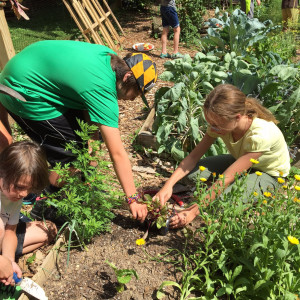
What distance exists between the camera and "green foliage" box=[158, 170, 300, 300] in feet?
5.27

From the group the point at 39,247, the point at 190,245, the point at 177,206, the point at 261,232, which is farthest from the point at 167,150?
the point at 261,232

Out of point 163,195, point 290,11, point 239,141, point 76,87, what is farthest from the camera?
point 290,11

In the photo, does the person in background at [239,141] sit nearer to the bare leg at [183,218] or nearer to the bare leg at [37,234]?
the bare leg at [183,218]

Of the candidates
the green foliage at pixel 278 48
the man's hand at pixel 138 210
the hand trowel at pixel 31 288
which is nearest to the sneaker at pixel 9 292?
the hand trowel at pixel 31 288

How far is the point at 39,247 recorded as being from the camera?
92.5 inches

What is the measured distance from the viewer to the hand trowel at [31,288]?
5.97 feet

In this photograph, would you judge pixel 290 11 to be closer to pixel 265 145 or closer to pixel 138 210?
pixel 265 145

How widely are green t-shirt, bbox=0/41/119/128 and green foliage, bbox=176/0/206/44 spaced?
20.0 ft

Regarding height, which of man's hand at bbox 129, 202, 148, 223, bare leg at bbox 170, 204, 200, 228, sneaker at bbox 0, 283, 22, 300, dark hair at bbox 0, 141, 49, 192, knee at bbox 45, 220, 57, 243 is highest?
dark hair at bbox 0, 141, 49, 192

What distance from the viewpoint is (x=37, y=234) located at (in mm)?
2256

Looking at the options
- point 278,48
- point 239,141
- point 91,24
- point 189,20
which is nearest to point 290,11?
point 189,20

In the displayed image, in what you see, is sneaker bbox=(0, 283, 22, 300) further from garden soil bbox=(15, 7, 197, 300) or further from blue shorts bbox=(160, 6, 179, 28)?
blue shorts bbox=(160, 6, 179, 28)

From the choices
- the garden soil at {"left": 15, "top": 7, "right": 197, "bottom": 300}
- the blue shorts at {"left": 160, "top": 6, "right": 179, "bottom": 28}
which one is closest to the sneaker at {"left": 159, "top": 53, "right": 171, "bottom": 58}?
the blue shorts at {"left": 160, "top": 6, "right": 179, "bottom": 28}

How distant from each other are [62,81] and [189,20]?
258 inches
